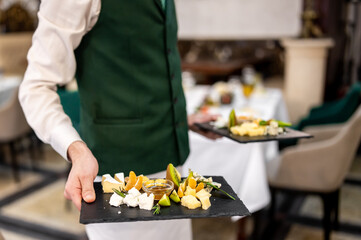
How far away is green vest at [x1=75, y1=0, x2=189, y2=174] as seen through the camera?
1076 mm

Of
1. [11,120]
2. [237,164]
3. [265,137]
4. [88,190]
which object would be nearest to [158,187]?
[88,190]

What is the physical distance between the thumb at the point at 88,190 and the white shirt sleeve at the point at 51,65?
13 cm

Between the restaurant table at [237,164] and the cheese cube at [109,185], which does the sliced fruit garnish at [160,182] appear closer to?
the cheese cube at [109,185]

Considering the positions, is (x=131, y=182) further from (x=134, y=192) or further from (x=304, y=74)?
(x=304, y=74)

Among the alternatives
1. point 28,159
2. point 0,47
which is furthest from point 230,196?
point 0,47

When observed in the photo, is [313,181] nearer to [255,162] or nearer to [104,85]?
[255,162]

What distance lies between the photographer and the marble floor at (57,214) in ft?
9.28

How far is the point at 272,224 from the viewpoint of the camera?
293cm

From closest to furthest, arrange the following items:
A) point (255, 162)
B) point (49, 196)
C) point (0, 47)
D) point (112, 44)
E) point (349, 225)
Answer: point (112, 44) < point (255, 162) < point (349, 225) < point (49, 196) < point (0, 47)

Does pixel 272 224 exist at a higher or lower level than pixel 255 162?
lower

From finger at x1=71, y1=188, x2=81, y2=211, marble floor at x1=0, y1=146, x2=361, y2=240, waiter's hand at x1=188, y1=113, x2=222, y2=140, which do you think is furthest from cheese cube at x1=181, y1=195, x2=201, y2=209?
marble floor at x1=0, y1=146, x2=361, y2=240

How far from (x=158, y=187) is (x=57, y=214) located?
8.58 ft

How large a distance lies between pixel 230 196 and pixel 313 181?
182 cm

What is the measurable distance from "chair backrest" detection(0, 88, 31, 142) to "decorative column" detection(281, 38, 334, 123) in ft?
10.6
